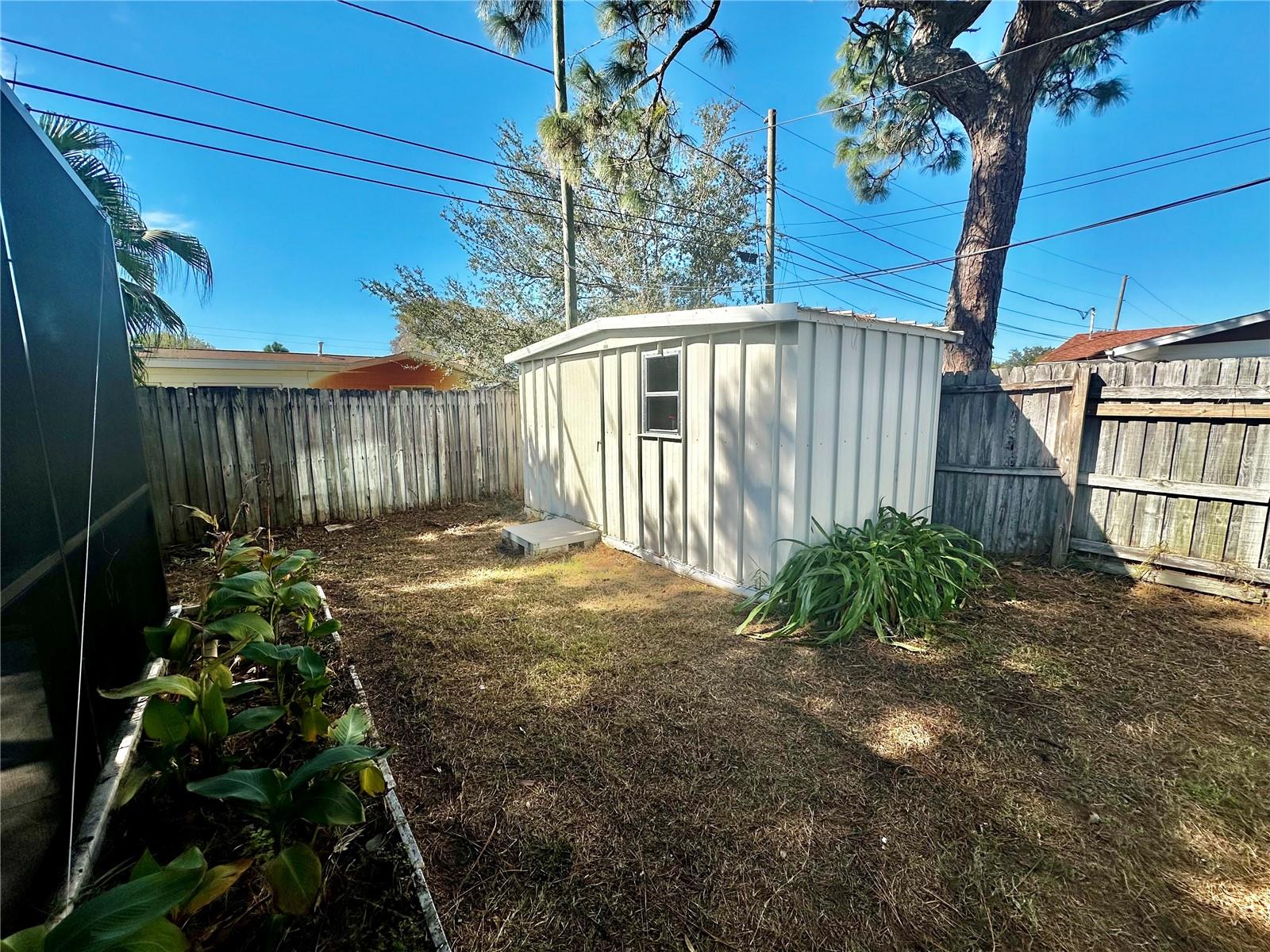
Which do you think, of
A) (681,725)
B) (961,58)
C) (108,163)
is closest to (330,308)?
(108,163)

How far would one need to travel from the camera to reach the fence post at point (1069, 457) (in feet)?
13.7

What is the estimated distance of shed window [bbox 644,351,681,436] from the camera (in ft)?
14.6

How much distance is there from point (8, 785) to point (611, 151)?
785 cm

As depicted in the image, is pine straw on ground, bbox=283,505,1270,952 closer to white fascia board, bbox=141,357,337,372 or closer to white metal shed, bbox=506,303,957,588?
white metal shed, bbox=506,303,957,588

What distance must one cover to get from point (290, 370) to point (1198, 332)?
18.7 metres

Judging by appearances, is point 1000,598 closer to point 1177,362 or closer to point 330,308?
point 1177,362

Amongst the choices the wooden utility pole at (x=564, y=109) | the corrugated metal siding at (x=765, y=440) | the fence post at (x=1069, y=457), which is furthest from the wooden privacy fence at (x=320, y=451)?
the fence post at (x=1069, y=457)

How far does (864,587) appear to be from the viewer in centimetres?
335

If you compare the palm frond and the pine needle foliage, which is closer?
the pine needle foliage

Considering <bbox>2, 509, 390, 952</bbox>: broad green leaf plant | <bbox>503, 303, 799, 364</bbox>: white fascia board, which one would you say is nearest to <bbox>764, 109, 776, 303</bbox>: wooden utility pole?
<bbox>503, 303, 799, 364</bbox>: white fascia board

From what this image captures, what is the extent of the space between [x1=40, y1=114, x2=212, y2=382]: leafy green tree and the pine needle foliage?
229 inches

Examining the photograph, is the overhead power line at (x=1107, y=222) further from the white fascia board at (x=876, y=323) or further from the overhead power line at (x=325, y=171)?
the overhead power line at (x=325, y=171)

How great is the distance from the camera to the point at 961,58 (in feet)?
19.5

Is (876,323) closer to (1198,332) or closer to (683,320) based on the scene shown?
(683,320)
